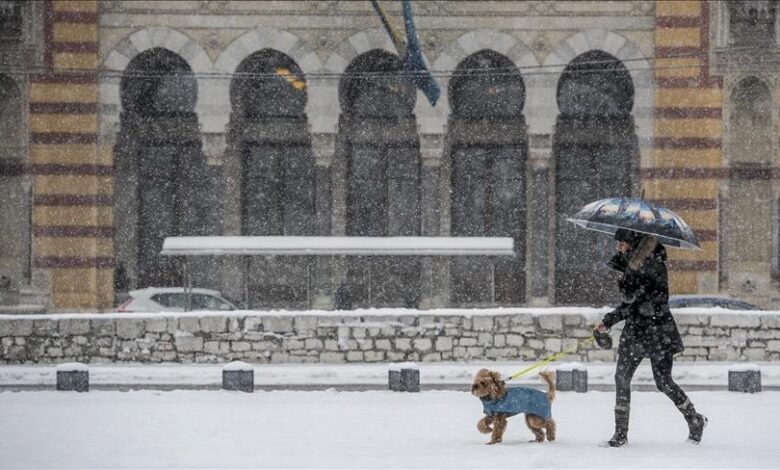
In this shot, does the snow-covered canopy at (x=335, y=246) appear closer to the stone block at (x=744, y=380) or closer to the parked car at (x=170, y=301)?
the parked car at (x=170, y=301)

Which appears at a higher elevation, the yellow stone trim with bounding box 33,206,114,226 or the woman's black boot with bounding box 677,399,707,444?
the yellow stone trim with bounding box 33,206,114,226

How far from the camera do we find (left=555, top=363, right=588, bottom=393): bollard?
15.0m

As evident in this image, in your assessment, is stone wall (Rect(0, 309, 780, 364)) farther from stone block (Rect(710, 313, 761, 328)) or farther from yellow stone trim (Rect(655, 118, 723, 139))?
yellow stone trim (Rect(655, 118, 723, 139))

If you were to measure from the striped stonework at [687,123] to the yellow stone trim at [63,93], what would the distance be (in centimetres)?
1294

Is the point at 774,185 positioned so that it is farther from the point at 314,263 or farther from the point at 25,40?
the point at 25,40

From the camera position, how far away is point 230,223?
2823 cm

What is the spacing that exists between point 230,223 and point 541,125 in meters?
7.75

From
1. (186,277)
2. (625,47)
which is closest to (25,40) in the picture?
(186,277)

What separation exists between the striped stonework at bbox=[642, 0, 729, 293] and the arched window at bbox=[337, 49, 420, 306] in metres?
5.89

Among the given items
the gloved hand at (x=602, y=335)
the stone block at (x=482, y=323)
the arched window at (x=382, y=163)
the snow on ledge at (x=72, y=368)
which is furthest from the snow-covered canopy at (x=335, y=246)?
the gloved hand at (x=602, y=335)

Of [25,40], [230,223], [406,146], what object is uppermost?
[25,40]

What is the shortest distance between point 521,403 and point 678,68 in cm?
1884

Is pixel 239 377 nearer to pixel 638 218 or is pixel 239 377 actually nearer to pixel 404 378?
pixel 404 378

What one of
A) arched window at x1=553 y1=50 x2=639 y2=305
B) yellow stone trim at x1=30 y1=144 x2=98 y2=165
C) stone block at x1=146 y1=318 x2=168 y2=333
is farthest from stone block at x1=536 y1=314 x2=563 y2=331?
yellow stone trim at x1=30 y1=144 x2=98 y2=165
